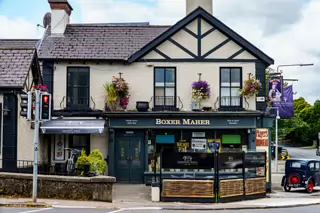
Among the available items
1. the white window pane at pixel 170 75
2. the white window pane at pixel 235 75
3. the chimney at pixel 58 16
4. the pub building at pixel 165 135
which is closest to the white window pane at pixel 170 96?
the white window pane at pixel 170 75

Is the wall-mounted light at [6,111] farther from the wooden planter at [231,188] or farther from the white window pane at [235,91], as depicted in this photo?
the white window pane at [235,91]

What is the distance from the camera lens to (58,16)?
2623 centimetres

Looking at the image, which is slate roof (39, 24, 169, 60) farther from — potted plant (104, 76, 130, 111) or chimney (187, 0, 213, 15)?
chimney (187, 0, 213, 15)

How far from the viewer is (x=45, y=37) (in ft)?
85.2

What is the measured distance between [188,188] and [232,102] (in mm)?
7052

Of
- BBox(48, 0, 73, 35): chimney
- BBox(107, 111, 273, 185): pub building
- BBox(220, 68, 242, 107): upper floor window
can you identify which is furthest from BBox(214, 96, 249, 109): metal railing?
BBox(48, 0, 73, 35): chimney

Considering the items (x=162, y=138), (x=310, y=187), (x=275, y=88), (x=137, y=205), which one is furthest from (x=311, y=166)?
(x=137, y=205)

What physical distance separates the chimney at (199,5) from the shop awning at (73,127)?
744 centimetres

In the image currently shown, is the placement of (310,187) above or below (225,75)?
below

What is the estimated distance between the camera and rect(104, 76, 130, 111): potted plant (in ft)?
79.1

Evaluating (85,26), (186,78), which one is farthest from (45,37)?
(186,78)

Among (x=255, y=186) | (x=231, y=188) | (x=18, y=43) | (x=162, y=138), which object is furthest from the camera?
(x=18, y=43)

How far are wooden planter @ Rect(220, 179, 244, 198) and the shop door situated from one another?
605cm

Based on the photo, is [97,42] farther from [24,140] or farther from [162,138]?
[24,140]
